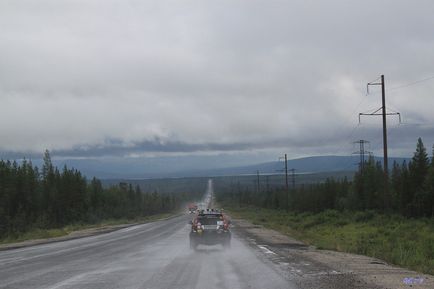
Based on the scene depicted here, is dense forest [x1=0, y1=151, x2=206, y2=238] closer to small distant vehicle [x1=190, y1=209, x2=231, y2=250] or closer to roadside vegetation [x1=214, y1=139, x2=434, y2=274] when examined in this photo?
roadside vegetation [x1=214, y1=139, x2=434, y2=274]

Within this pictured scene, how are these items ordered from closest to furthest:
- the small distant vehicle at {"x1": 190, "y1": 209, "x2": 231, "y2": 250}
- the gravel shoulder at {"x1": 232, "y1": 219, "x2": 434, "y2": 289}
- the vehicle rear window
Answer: the gravel shoulder at {"x1": 232, "y1": 219, "x2": 434, "y2": 289}
the small distant vehicle at {"x1": 190, "y1": 209, "x2": 231, "y2": 250}
the vehicle rear window

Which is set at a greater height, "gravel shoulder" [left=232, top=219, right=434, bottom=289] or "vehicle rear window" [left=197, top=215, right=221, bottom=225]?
"vehicle rear window" [left=197, top=215, right=221, bottom=225]

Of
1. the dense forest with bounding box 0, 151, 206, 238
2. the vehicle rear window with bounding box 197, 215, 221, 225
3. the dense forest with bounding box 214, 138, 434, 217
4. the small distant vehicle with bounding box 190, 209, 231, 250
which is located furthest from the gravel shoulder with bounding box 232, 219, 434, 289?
the dense forest with bounding box 0, 151, 206, 238

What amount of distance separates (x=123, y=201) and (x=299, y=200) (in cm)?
5107

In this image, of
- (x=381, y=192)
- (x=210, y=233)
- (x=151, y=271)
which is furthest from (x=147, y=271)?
(x=381, y=192)

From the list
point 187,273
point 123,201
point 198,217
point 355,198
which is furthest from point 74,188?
point 187,273

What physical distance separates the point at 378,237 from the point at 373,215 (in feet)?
69.7

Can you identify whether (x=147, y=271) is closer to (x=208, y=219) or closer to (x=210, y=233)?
(x=210, y=233)

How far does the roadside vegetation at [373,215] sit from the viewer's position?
27.0 m

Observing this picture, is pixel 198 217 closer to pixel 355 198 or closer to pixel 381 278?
pixel 381 278

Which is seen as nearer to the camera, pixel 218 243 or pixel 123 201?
pixel 218 243

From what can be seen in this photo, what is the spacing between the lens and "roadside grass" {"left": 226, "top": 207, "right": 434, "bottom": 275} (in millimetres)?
20194

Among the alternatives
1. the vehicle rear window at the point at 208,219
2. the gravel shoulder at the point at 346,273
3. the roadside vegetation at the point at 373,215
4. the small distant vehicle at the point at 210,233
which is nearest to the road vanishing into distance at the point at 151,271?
the gravel shoulder at the point at 346,273

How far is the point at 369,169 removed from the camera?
95.8 m
